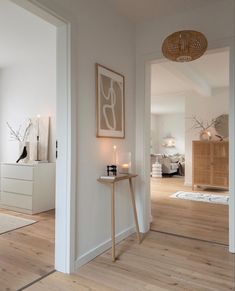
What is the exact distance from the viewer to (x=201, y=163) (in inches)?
234

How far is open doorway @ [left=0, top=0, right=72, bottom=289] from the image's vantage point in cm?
205

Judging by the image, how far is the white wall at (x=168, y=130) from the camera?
11.4 metres

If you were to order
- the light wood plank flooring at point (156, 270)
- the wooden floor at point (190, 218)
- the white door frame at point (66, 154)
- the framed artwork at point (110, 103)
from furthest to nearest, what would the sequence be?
the wooden floor at point (190, 218) < the framed artwork at point (110, 103) < the white door frame at point (66, 154) < the light wood plank flooring at point (156, 270)

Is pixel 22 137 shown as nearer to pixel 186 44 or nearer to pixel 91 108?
pixel 91 108

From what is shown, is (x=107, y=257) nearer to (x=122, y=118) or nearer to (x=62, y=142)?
(x=62, y=142)

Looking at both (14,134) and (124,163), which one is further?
(14,134)

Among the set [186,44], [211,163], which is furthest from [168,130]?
[186,44]

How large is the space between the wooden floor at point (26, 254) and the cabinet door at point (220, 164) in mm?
4017

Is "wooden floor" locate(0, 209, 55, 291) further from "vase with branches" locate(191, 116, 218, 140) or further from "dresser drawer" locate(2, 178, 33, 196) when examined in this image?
"vase with branches" locate(191, 116, 218, 140)

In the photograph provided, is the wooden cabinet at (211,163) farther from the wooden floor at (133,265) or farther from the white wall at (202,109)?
the wooden floor at (133,265)

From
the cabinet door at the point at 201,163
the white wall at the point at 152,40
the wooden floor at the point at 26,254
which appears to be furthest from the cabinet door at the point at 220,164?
the wooden floor at the point at 26,254

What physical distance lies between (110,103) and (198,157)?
4.03 meters

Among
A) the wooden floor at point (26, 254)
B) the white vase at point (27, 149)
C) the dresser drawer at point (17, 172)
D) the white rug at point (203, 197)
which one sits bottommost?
the wooden floor at point (26, 254)

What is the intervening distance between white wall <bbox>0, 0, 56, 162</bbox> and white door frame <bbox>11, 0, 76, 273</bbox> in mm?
1358
